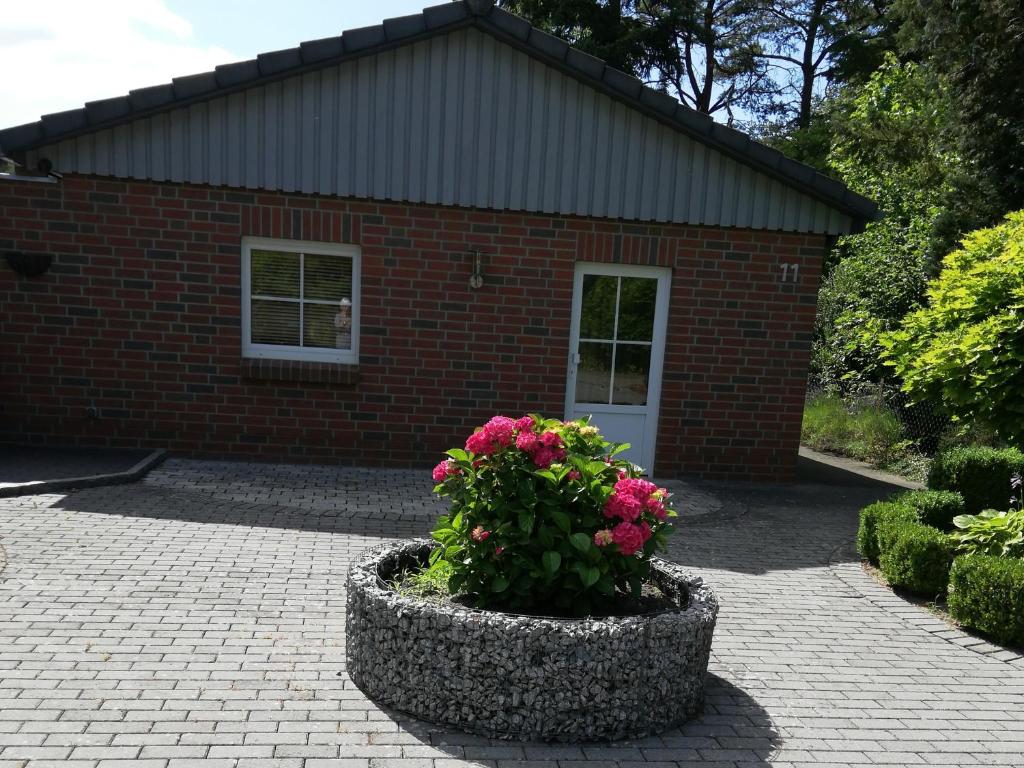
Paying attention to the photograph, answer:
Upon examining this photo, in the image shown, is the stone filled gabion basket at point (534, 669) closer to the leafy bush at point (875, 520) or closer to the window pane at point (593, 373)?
the leafy bush at point (875, 520)

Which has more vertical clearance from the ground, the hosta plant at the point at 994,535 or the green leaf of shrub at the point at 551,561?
the green leaf of shrub at the point at 551,561

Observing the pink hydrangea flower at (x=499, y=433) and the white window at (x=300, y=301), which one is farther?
the white window at (x=300, y=301)

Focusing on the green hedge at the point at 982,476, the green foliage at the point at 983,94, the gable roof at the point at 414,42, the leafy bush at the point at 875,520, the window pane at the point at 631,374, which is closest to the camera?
the leafy bush at the point at 875,520

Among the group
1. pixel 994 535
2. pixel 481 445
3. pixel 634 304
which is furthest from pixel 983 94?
pixel 481 445

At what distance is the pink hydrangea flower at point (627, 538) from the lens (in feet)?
11.3

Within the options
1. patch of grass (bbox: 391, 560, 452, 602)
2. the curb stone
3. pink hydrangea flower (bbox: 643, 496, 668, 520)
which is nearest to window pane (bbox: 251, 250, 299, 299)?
the curb stone

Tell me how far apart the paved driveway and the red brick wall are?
61.2 inches

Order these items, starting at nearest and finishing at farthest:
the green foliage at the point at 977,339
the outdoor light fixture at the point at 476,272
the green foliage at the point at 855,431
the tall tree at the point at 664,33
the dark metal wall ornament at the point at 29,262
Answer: the green foliage at the point at 977,339
the dark metal wall ornament at the point at 29,262
the outdoor light fixture at the point at 476,272
the green foliage at the point at 855,431
the tall tree at the point at 664,33

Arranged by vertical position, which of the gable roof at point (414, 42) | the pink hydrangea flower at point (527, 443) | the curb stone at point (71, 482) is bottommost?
the curb stone at point (71, 482)

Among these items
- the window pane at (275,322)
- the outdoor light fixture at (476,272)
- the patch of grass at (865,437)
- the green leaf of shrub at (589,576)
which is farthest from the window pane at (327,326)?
the patch of grass at (865,437)

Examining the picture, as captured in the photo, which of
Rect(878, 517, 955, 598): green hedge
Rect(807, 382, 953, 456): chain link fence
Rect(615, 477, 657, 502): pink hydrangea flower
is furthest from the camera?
Rect(807, 382, 953, 456): chain link fence

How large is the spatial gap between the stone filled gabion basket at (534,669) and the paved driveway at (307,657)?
83mm

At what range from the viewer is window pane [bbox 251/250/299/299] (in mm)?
8266

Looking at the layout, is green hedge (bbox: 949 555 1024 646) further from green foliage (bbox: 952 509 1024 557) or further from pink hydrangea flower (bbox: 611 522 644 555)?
pink hydrangea flower (bbox: 611 522 644 555)
